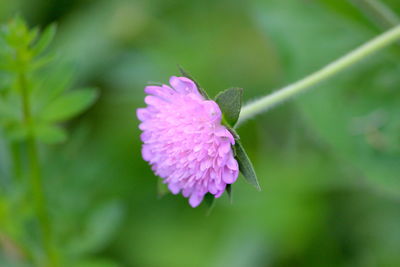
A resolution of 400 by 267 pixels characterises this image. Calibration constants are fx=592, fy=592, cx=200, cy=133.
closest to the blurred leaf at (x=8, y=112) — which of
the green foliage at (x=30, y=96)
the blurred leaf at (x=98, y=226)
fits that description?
the green foliage at (x=30, y=96)

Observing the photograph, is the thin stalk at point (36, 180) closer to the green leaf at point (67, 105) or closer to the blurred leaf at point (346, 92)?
→ the green leaf at point (67, 105)

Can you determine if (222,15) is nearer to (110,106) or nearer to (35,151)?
(110,106)

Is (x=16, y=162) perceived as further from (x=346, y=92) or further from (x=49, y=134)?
(x=346, y=92)

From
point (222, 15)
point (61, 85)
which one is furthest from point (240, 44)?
point (61, 85)

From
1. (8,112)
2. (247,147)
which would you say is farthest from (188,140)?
(247,147)

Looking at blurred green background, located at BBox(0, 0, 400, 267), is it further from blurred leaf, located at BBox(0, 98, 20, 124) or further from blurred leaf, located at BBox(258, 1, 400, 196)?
blurred leaf, located at BBox(0, 98, 20, 124)

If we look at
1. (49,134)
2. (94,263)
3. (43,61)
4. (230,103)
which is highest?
(43,61)
